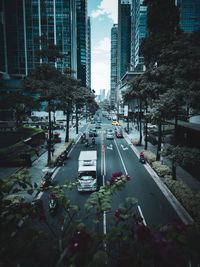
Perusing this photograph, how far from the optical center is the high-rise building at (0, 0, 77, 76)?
10381 centimetres

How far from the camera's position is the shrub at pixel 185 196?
32.6 feet

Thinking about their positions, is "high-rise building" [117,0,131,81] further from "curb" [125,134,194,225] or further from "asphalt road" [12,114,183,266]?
"curb" [125,134,194,225]

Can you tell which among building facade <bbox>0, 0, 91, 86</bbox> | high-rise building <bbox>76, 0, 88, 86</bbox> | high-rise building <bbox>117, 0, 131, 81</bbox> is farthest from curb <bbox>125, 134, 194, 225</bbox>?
high-rise building <bbox>117, 0, 131, 81</bbox>

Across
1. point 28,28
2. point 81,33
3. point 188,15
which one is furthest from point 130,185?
point 81,33

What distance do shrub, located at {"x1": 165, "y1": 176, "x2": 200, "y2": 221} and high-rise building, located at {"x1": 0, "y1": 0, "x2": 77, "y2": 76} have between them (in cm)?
10671

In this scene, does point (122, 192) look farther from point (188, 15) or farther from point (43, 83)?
point (188, 15)

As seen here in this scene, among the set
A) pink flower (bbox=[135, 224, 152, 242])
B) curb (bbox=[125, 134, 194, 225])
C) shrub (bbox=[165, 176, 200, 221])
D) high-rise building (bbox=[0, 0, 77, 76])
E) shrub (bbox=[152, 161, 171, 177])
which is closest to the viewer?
pink flower (bbox=[135, 224, 152, 242])

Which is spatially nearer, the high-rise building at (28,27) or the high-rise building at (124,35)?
the high-rise building at (28,27)

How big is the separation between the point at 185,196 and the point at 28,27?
131906 mm

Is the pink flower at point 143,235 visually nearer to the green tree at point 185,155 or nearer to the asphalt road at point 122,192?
the asphalt road at point 122,192

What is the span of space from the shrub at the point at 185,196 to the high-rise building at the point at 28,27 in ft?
350

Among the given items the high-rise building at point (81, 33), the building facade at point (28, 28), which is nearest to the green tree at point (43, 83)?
the building facade at point (28, 28)

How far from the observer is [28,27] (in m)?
106

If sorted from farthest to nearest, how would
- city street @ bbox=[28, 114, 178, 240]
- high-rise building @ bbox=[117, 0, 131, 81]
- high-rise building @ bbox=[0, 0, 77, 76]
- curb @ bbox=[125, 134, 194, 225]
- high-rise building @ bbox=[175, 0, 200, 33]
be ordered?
high-rise building @ bbox=[117, 0, 131, 81] → high-rise building @ bbox=[0, 0, 77, 76] → high-rise building @ bbox=[175, 0, 200, 33] → city street @ bbox=[28, 114, 178, 240] → curb @ bbox=[125, 134, 194, 225]
